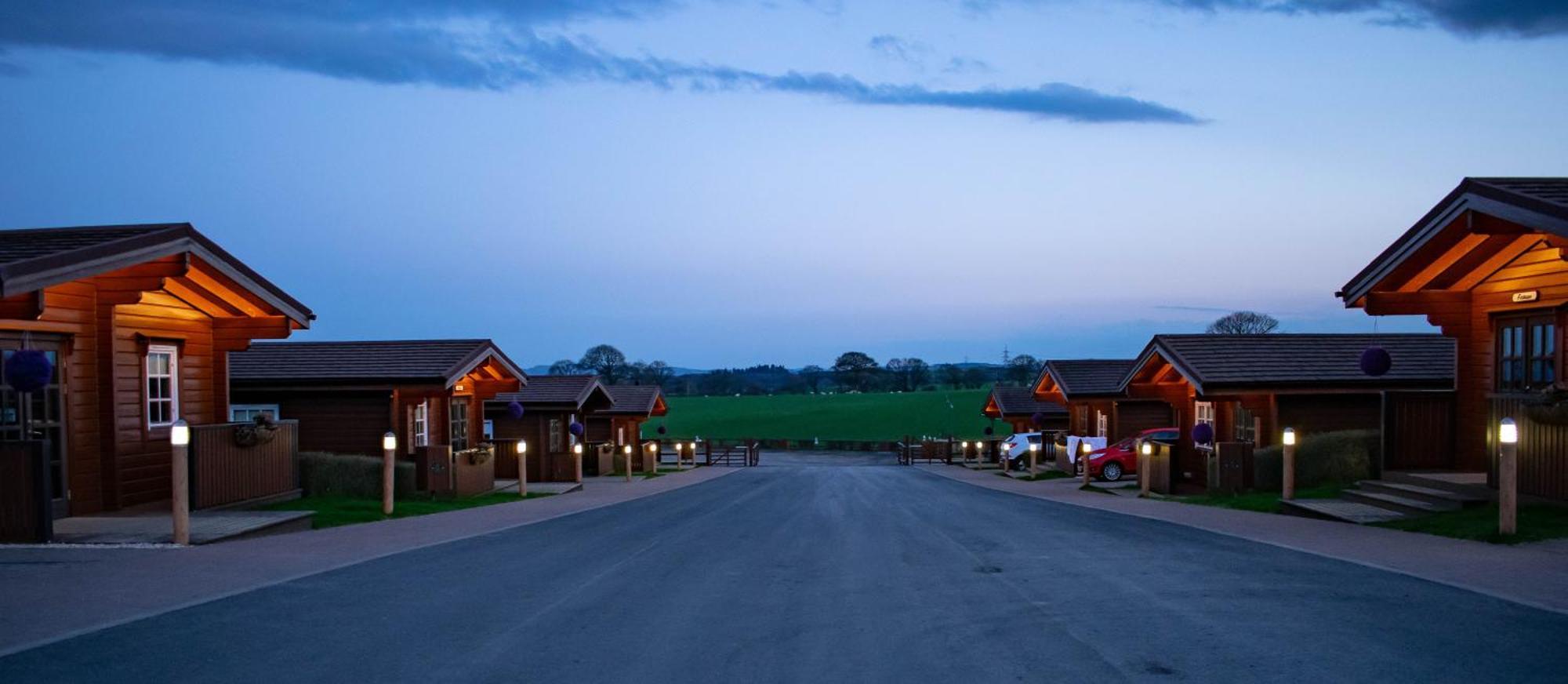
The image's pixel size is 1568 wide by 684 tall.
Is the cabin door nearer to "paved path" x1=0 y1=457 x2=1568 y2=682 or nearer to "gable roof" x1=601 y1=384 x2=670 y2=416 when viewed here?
"paved path" x1=0 y1=457 x2=1568 y2=682

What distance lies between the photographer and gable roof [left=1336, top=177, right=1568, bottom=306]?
1230 cm

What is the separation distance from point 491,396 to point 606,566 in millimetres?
20486

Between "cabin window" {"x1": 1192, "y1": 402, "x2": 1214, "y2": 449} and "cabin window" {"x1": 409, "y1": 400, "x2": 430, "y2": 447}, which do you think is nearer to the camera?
"cabin window" {"x1": 409, "y1": 400, "x2": 430, "y2": 447}

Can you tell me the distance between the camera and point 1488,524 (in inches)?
520

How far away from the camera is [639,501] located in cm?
2500

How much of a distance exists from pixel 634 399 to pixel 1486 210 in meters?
40.3

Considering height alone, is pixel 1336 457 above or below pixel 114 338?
Answer: below

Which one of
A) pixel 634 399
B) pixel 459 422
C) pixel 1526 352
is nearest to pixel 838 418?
pixel 634 399

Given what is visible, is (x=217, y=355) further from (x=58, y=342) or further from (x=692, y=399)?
(x=692, y=399)

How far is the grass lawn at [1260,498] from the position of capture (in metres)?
18.5

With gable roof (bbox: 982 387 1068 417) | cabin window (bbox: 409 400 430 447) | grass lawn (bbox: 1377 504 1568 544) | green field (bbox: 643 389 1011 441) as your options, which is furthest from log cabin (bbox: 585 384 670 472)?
green field (bbox: 643 389 1011 441)

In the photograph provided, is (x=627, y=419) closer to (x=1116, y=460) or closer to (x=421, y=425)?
(x=421, y=425)

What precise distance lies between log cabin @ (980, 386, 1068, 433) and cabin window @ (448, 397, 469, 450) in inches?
1054

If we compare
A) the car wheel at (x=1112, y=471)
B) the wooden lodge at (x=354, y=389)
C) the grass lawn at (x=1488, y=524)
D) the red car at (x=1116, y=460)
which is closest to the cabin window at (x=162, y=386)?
the wooden lodge at (x=354, y=389)
